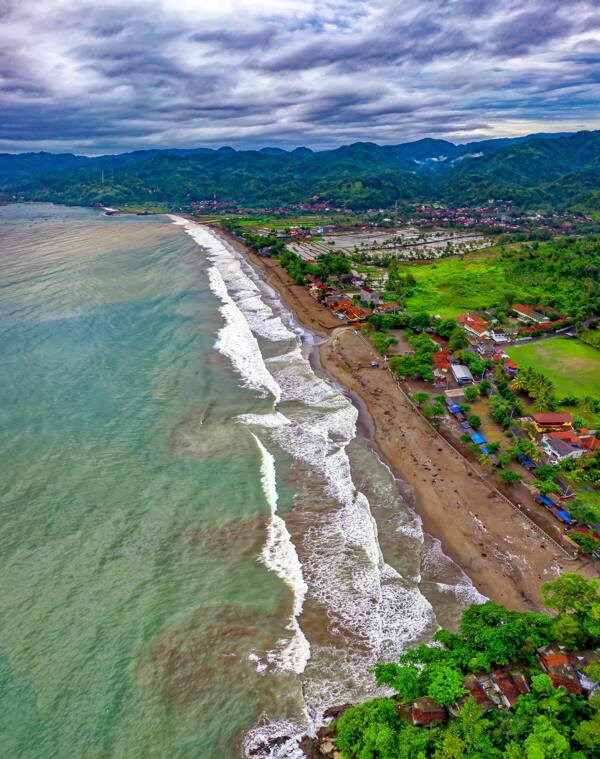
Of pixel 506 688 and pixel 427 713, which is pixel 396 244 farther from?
pixel 427 713

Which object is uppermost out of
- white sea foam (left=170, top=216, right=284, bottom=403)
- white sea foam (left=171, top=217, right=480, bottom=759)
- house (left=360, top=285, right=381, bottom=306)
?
white sea foam (left=170, top=216, right=284, bottom=403)

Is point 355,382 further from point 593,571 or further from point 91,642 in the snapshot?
point 91,642

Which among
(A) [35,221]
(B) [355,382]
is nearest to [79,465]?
(B) [355,382]

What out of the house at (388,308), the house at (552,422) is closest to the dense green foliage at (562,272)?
the house at (388,308)

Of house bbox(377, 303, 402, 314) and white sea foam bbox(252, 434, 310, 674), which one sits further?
house bbox(377, 303, 402, 314)

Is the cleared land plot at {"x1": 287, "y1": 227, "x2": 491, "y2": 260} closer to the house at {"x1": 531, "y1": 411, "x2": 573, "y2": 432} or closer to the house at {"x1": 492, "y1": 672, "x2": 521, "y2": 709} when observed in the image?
the house at {"x1": 531, "y1": 411, "x2": 573, "y2": 432}

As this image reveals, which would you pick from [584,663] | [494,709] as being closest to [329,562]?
[494,709]

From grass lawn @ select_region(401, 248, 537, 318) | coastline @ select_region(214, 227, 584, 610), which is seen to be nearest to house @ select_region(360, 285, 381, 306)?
grass lawn @ select_region(401, 248, 537, 318)
